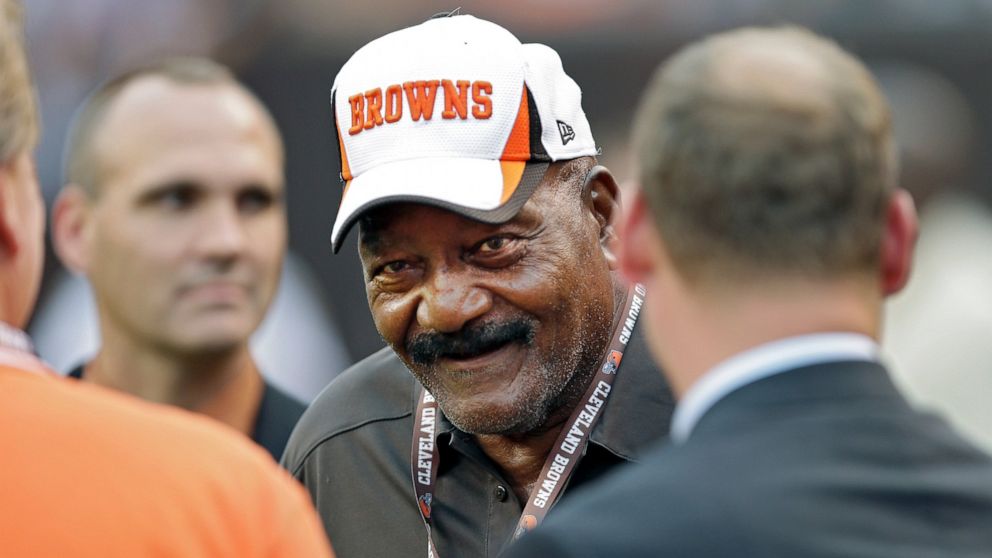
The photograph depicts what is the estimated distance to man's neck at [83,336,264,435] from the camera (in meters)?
4.17

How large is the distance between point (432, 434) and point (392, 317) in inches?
10.1

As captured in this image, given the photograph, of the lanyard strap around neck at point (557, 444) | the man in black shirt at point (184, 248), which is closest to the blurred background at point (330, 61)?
the man in black shirt at point (184, 248)

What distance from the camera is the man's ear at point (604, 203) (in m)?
2.88

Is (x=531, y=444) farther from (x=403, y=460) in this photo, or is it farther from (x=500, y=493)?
(x=403, y=460)

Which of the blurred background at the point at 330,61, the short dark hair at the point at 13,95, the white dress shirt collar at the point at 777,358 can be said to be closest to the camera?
the white dress shirt collar at the point at 777,358

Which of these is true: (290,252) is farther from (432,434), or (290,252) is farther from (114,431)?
(114,431)

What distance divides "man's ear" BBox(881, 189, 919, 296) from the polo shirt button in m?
1.20

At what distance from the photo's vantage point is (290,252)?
7555 mm

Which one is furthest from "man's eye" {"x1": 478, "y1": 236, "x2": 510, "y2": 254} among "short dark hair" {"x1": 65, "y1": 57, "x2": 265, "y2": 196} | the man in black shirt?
"short dark hair" {"x1": 65, "y1": 57, "x2": 265, "y2": 196}

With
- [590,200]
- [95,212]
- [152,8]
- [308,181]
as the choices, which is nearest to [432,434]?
[590,200]

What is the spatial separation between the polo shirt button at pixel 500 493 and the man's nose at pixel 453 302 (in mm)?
333

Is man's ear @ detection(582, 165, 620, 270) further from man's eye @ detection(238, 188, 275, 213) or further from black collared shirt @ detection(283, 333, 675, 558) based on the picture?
man's eye @ detection(238, 188, 275, 213)

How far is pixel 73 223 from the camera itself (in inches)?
171

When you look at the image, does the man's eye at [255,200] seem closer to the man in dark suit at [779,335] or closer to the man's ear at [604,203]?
the man's ear at [604,203]
